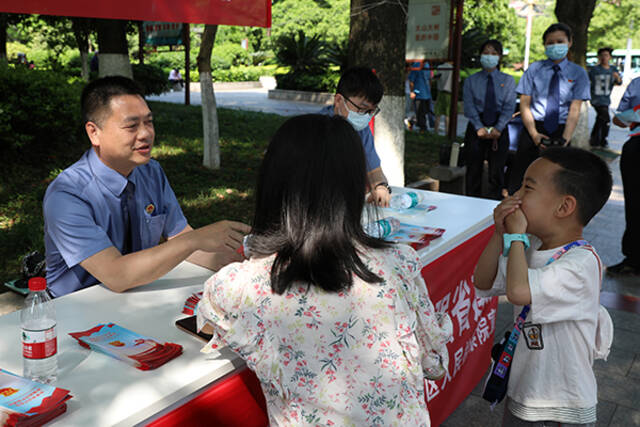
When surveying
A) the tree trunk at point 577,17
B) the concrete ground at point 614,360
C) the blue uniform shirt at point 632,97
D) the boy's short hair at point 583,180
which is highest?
the tree trunk at point 577,17

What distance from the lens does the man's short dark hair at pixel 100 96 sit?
2246 millimetres

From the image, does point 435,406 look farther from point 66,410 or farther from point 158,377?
point 66,410

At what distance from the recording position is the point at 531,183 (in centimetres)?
185

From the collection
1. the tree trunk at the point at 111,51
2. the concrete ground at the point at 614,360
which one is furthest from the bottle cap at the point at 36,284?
the tree trunk at the point at 111,51

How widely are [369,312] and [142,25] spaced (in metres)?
9.93

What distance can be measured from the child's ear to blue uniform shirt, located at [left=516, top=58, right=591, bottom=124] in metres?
3.95

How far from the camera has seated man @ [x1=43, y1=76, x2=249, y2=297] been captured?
1.98 metres

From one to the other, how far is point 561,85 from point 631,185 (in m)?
1.19

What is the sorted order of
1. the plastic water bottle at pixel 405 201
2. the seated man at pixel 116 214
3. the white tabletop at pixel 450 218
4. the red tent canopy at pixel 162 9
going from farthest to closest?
the plastic water bottle at pixel 405 201, the white tabletop at pixel 450 218, the red tent canopy at pixel 162 9, the seated man at pixel 116 214

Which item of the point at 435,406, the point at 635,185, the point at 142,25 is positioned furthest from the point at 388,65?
the point at 142,25

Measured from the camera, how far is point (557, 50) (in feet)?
17.1

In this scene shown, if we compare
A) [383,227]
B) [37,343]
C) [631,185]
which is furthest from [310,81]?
[37,343]

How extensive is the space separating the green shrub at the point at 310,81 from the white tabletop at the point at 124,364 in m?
17.4

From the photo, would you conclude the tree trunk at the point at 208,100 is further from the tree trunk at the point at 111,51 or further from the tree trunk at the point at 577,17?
the tree trunk at the point at 577,17
